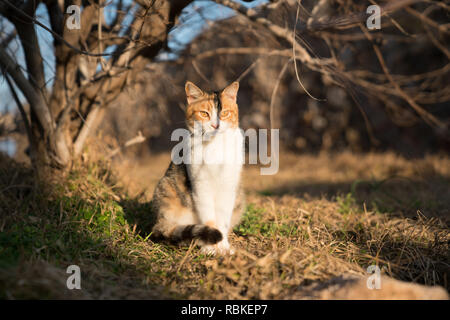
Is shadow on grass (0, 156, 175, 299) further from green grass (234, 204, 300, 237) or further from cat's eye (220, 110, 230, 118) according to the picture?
cat's eye (220, 110, 230, 118)

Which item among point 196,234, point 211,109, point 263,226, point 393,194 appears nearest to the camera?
point 196,234

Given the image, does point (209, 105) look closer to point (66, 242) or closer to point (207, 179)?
point (207, 179)

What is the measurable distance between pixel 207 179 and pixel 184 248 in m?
0.51

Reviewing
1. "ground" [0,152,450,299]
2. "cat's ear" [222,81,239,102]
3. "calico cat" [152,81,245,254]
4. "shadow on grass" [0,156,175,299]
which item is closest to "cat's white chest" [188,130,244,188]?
"calico cat" [152,81,245,254]

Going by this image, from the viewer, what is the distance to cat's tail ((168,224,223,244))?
72.3 inches

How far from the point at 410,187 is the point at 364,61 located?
152 inches

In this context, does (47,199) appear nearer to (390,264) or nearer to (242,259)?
(242,259)

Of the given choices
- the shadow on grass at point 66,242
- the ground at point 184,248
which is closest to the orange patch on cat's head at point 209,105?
the ground at point 184,248

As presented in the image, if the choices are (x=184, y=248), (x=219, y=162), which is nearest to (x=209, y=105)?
(x=219, y=162)

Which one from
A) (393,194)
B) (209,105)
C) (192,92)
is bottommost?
(393,194)

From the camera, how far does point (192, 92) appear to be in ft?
7.08

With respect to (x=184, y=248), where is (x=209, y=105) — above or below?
above

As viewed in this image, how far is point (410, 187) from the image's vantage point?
399 cm

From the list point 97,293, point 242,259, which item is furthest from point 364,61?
point 97,293
